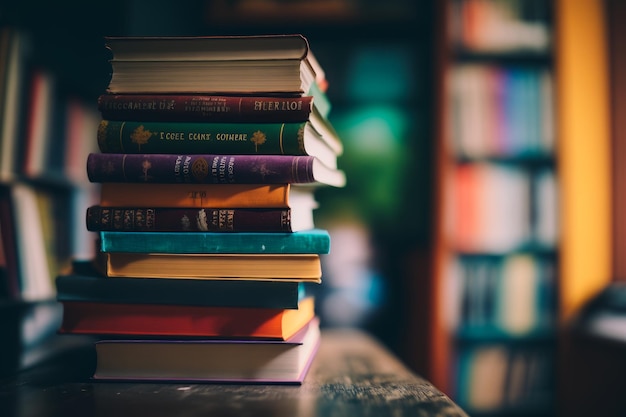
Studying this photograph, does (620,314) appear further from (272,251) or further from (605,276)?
(272,251)

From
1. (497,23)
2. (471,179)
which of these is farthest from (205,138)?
(497,23)

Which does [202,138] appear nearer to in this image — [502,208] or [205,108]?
[205,108]

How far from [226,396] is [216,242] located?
18 centimetres

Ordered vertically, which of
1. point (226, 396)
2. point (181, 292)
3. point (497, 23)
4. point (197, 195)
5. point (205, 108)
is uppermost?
point (497, 23)

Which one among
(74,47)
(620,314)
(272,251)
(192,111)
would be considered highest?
(74,47)

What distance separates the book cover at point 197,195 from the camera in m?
0.66

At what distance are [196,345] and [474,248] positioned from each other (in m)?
1.29

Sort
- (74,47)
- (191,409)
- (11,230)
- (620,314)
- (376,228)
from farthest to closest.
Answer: (376,228) < (620,314) < (74,47) < (11,230) < (191,409)

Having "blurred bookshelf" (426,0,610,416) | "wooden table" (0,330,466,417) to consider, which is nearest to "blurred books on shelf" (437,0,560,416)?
"blurred bookshelf" (426,0,610,416)

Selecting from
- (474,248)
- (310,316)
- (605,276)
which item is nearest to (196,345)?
A: (310,316)

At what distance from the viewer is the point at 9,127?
97 cm

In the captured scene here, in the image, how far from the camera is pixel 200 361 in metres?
0.67

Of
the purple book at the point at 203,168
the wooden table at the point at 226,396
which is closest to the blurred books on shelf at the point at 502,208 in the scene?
the wooden table at the point at 226,396

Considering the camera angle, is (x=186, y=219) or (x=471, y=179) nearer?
(x=186, y=219)
